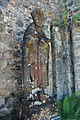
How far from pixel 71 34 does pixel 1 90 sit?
365cm

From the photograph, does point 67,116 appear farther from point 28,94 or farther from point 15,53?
point 15,53

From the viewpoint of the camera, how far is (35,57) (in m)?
3.25

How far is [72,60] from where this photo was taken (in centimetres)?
526

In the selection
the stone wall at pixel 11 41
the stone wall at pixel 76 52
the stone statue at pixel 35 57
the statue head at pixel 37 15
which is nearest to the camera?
the stone statue at pixel 35 57

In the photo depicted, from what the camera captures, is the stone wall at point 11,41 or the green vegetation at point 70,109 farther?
the stone wall at point 11,41

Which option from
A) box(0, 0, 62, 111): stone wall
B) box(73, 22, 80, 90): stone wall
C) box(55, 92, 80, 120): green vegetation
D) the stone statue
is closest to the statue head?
the stone statue

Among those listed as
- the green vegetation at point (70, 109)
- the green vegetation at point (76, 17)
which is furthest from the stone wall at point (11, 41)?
the green vegetation at point (76, 17)

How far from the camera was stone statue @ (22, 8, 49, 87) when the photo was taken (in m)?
3.15

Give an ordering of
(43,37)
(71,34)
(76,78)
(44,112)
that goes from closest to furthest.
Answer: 1. (44,112)
2. (43,37)
3. (76,78)
4. (71,34)

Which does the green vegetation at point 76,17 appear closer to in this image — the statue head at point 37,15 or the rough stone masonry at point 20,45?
the rough stone masonry at point 20,45

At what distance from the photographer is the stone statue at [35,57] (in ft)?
10.3

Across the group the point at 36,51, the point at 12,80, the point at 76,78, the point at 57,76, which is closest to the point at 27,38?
the point at 36,51

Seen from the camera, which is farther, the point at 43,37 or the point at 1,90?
the point at 1,90

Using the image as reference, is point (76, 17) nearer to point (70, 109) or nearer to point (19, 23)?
point (19, 23)
